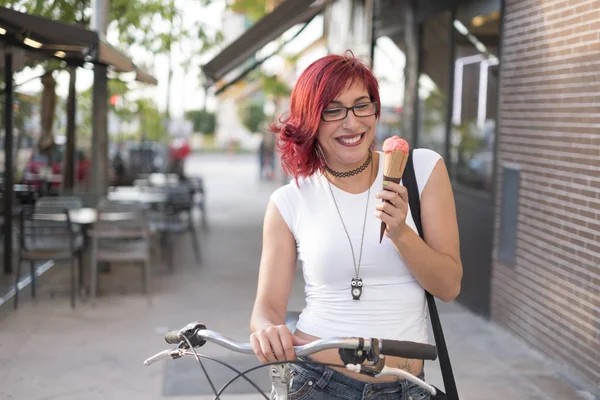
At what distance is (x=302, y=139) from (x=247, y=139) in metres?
70.7

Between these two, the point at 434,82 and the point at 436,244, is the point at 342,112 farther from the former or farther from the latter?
the point at 434,82

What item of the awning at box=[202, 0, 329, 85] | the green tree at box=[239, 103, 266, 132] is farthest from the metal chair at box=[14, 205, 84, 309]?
the green tree at box=[239, 103, 266, 132]

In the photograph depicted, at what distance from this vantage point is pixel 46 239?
9.53 m

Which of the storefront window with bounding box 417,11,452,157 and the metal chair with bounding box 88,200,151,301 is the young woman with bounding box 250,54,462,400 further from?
the storefront window with bounding box 417,11,452,157

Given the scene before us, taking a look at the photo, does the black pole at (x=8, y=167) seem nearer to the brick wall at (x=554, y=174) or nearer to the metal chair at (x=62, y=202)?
the metal chair at (x=62, y=202)

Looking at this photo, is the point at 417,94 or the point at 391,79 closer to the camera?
the point at 417,94

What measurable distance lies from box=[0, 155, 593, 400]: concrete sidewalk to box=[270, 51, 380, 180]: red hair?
11.2 ft

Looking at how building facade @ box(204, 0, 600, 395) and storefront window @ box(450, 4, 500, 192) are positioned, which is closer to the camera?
building facade @ box(204, 0, 600, 395)

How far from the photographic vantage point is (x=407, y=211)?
230 centimetres

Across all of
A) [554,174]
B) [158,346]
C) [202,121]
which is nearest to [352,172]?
[554,174]

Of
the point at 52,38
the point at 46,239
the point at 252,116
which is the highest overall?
the point at 252,116

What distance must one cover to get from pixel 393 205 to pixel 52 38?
21.6ft

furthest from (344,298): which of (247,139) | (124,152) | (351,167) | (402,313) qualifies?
(247,139)

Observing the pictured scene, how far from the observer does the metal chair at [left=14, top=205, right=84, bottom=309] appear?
29.2ft
